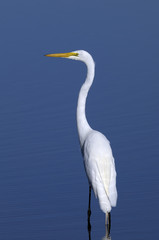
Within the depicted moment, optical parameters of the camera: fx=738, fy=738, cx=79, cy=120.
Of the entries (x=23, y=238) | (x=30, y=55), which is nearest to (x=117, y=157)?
(x=23, y=238)

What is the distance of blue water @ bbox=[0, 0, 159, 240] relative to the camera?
7027mm

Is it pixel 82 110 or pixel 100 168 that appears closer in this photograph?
pixel 100 168

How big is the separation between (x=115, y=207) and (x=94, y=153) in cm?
57

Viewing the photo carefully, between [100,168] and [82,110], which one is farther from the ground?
[82,110]

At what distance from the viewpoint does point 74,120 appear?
9906 mm

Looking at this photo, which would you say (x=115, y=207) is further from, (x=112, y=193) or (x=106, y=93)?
(x=106, y=93)

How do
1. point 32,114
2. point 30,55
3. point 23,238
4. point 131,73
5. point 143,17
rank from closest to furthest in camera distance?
1. point 23,238
2. point 32,114
3. point 131,73
4. point 30,55
5. point 143,17

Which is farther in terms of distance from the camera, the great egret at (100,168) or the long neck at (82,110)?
the long neck at (82,110)

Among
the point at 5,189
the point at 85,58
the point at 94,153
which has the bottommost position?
the point at 5,189

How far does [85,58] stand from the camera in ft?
25.7

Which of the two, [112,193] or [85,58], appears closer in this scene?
[112,193]

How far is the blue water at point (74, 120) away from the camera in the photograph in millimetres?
7027

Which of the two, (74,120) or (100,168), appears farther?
(74,120)

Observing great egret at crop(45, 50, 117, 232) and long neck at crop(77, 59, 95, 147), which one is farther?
long neck at crop(77, 59, 95, 147)
